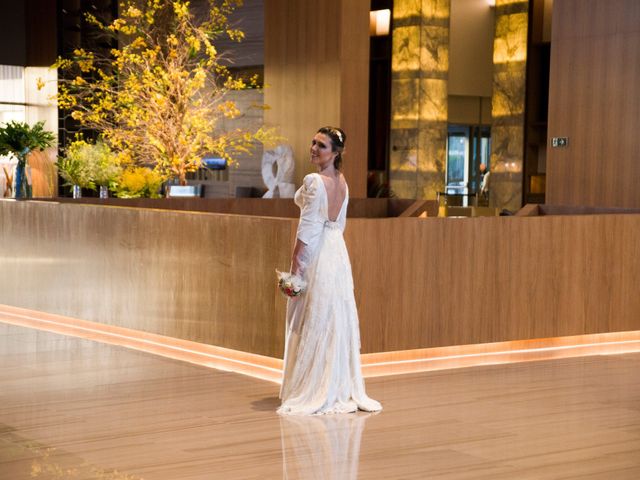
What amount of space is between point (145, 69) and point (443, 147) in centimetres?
932

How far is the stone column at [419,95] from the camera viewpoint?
19.6m

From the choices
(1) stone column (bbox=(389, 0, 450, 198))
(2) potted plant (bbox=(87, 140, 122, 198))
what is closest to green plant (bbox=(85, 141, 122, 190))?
(2) potted plant (bbox=(87, 140, 122, 198))

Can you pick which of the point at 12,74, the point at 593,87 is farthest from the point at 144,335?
the point at 12,74

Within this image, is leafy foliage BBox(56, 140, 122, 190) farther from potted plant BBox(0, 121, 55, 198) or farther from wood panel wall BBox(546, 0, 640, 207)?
wood panel wall BBox(546, 0, 640, 207)

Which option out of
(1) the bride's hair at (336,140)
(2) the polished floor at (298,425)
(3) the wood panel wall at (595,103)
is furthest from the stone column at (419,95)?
(1) the bride's hair at (336,140)

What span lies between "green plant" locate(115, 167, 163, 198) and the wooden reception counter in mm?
1838

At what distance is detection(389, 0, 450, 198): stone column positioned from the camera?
19.6 metres

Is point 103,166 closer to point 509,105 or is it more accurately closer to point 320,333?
point 320,333

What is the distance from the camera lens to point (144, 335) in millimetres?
8086

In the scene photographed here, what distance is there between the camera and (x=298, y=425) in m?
5.66

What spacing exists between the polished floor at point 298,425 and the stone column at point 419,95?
12.3 metres

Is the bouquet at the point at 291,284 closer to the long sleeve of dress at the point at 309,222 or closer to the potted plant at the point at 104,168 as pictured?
the long sleeve of dress at the point at 309,222

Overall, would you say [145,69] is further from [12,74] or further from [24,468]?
[12,74]

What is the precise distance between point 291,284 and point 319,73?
9.36 metres
